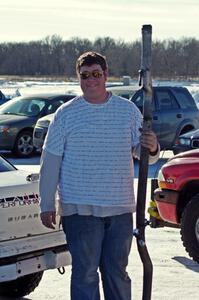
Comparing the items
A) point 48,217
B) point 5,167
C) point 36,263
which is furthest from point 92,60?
point 5,167

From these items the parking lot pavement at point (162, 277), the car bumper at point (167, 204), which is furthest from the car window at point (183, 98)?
the car bumper at point (167, 204)

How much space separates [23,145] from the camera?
16.5m

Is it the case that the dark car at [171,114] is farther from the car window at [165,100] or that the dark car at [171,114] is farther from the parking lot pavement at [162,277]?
the parking lot pavement at [162,277]

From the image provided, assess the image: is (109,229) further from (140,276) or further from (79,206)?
(140,276)

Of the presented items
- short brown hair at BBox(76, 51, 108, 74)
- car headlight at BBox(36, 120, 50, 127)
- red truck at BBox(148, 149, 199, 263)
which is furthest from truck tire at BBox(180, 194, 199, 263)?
car headlight at BBox(36, 120, 50, 127)

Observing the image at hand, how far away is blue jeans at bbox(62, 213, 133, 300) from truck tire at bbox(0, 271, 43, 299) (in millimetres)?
1496

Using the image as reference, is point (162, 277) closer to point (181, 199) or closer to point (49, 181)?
point (181, 199)

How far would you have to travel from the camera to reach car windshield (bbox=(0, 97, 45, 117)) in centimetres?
1719

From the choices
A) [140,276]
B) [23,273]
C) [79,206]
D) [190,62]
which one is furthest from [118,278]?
[190,62]

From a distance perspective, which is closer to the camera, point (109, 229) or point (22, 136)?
point (109, 229)

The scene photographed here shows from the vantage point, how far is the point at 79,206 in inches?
167

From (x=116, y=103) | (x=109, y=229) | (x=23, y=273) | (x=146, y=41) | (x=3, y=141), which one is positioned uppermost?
(x=146, y=41)

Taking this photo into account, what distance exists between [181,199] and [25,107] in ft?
34.4

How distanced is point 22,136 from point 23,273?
1165 centimetres
